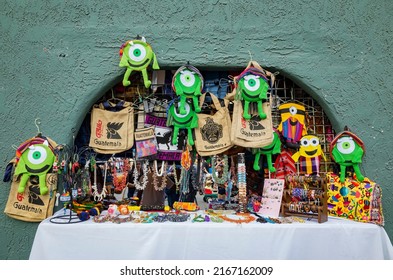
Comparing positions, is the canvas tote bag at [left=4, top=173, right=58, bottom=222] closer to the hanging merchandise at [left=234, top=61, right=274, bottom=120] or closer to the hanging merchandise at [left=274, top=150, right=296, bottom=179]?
the hanging merchandise at [left=234, top=61, right=274, bottom=120]

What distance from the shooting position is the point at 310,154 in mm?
3283

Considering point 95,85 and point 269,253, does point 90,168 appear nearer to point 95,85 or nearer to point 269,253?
point 95,85

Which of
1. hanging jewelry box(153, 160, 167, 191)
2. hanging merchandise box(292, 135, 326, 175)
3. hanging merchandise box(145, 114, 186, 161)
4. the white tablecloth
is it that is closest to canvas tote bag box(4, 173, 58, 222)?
the white tablecloth

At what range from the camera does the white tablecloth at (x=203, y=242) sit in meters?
2.56

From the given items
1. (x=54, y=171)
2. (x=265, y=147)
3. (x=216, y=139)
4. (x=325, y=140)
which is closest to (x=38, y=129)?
(x=54, y=171)

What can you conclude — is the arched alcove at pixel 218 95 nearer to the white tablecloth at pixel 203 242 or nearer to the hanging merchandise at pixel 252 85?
the hanging merchandise at pixel 252 85

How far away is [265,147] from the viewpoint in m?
3.27

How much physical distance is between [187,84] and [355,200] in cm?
200

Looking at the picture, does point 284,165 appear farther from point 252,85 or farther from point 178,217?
point 178,217

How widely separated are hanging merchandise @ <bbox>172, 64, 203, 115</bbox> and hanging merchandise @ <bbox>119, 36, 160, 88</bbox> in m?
0.30

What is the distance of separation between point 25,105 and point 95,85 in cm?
76

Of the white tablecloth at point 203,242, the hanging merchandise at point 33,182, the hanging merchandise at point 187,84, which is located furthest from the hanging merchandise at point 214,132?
the hanging merchandise at point 33,182

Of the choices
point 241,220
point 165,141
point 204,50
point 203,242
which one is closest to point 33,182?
point 165,141

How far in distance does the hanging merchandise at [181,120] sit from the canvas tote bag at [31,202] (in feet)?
4.30
